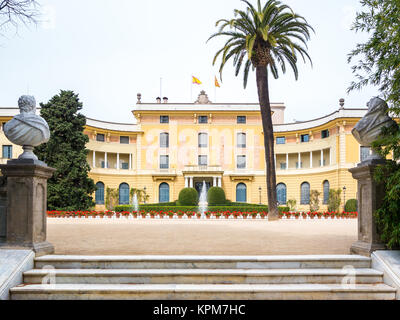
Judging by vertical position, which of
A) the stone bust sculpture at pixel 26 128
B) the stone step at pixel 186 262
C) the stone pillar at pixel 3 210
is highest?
the stone bust sculpture at pixel 26 128

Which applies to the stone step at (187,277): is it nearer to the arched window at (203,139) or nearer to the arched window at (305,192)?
the arched window at (305,192)

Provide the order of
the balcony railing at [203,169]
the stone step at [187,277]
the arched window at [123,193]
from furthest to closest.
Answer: the arched window at [123,193], the balcony railing at [203,169], the stone step at [187,277]

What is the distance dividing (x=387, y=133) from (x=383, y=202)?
112cm

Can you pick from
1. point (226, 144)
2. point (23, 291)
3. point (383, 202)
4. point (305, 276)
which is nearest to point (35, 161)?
point (23, 291)

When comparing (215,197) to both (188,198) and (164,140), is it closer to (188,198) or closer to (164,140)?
(188,198)

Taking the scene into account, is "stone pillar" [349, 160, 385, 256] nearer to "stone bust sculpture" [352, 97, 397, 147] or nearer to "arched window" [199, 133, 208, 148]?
"stone bust sculpture" [352, 97, 397, 147]

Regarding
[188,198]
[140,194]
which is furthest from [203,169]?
[188,198]

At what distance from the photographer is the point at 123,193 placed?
4272 cm

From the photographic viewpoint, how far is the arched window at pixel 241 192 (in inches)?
1679

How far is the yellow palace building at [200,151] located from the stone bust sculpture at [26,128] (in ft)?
116

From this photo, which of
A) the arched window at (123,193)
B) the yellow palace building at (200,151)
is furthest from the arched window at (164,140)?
the arched window at (123,193)

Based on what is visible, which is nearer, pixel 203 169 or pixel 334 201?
pixel 334 201

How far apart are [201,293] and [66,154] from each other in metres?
21.1

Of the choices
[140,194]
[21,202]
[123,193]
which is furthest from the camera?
[123,193]
